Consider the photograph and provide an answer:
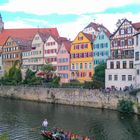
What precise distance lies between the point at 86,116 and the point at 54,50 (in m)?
39.0

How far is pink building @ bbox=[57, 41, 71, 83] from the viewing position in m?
88.8

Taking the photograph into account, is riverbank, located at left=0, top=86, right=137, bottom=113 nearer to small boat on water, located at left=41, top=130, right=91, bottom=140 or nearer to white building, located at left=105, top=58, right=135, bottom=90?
white building, located at left=105, top=58, right=135, bottom=90

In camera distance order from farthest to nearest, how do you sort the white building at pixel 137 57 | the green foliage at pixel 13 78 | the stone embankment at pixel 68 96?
the green foliage at pixel 13 78, the white building at pixel 137 57, the stone embankment at pixel 68 96

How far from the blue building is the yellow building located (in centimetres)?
150

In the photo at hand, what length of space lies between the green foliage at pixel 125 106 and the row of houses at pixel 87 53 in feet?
14.3

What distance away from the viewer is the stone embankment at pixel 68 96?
62500mm

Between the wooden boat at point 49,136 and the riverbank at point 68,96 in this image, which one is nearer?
the wooden boat at point 49,136

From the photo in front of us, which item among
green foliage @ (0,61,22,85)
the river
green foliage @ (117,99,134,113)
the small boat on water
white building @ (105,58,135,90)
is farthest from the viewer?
green foliage @ (0,61,22,85)

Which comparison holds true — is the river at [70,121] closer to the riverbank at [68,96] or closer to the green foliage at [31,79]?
the riverbank at [68,96]

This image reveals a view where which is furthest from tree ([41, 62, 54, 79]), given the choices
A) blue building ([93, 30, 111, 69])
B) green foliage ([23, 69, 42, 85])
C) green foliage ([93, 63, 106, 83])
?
green foliage ([93, 63, 106, 83])

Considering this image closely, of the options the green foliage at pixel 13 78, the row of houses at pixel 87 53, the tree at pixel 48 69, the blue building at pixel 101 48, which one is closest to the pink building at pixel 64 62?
the row of houses at pixel 87 53

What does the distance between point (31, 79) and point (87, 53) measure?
47.9 feet

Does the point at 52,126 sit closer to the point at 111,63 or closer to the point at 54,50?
the point at 111,63

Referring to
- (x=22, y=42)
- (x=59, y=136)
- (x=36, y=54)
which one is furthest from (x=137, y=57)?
(x=22, y=42)
